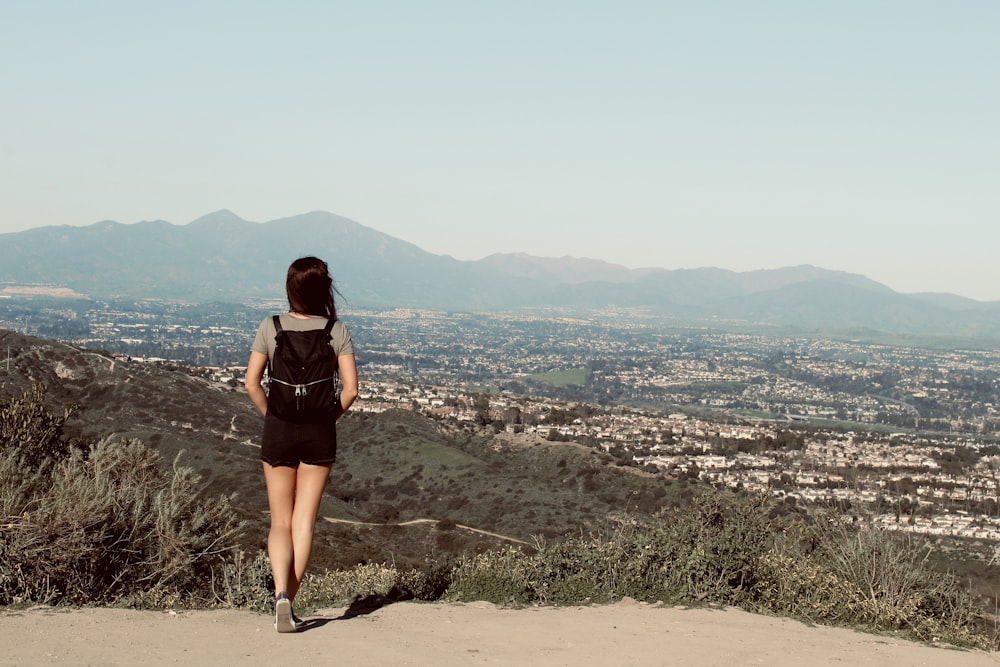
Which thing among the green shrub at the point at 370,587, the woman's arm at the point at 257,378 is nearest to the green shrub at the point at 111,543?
the green shrub at the point at 370,587

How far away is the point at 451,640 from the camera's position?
619 cm

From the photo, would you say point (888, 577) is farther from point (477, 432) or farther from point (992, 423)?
point (992, 423)

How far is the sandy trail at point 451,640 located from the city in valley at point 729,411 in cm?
301

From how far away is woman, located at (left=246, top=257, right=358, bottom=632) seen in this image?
19.9 ft

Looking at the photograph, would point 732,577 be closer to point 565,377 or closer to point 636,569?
point 636,569

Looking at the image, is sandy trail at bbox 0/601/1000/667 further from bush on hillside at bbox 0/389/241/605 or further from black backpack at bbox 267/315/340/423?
black backpack at bbox 267/315/340/423

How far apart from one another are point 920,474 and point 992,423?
234 ft

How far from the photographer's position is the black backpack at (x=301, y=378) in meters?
6.00

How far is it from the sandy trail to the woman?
476 mm

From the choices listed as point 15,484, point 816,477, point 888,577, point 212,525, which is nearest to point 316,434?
point 212,525

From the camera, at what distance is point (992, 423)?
120m

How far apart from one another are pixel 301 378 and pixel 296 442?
0.42m

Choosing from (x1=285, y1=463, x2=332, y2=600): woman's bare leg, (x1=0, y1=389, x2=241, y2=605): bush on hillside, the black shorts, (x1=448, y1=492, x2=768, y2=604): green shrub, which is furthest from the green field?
the black shorts

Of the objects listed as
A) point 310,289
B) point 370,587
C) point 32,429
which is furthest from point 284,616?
point 32,429
